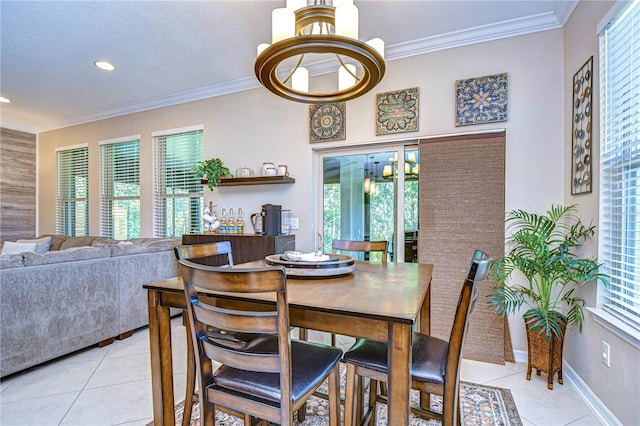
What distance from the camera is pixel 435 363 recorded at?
132 cm

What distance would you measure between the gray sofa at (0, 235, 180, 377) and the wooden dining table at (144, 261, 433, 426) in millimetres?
1633

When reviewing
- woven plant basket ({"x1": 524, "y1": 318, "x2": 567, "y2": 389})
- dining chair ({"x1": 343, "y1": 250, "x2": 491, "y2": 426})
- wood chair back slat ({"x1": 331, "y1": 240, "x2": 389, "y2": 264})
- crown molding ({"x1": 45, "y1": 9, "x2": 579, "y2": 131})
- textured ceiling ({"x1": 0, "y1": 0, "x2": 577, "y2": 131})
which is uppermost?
textured ceiling ({"x1": 0, "y1": 0, "x2": 577, "y2": 131})

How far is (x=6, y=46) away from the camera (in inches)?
121

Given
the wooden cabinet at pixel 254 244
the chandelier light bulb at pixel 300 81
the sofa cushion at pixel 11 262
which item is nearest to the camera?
the chandelier light bulb at pixel 300 81

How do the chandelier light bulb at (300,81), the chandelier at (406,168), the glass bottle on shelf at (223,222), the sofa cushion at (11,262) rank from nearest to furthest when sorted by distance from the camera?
the chandelier light bulb at (300,81), the sofa cushion at (11,262), the chandelier at (406,168), the glass bottle on shelf at (223,222)

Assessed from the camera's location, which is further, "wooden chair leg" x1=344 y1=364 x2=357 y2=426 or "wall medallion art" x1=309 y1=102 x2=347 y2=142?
"wall medallion art" x1=309 y1=102 x2=347 y2=142

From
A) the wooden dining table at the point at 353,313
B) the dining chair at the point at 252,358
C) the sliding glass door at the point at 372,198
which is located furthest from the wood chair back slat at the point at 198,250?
the sliding glass door at the point at 372,198

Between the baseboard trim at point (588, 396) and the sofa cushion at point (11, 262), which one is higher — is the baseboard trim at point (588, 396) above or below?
below

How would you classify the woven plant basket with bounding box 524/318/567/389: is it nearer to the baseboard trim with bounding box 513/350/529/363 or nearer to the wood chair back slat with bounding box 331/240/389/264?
the baseboard trim with bounding box 513/350/529/363

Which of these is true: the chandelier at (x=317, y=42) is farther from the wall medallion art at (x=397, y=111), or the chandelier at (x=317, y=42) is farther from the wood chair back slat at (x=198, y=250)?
the wall medallion art at (x=397, y=111)

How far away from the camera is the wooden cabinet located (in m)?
3.30

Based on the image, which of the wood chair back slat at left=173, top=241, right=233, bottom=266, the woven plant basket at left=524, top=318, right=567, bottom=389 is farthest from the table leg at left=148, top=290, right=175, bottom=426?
the woven plant basket at left=524, top=318, right=567, bottom=389

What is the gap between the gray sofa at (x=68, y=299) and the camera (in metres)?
2.33

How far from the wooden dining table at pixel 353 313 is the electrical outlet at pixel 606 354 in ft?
3.87
